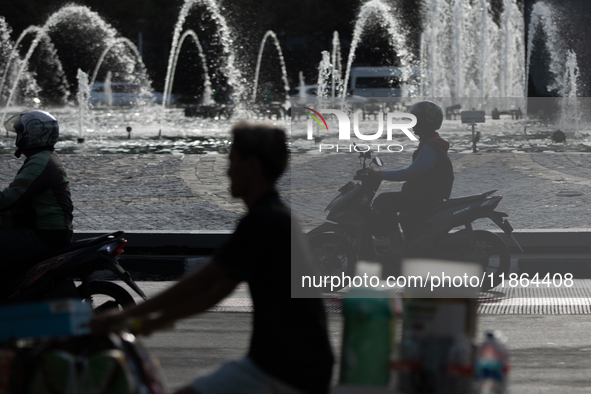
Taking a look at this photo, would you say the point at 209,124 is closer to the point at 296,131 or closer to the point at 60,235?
the point at 296,131

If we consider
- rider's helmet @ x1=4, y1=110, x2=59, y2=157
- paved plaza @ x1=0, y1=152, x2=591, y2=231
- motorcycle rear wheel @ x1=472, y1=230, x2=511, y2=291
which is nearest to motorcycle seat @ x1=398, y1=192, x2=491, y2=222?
motorcycle rear wheel @ x1=472, y1=230, x2=511, y2=291

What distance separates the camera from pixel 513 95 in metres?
27.0

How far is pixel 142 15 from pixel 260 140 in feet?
113

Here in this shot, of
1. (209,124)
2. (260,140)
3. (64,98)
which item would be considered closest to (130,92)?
(64,98)

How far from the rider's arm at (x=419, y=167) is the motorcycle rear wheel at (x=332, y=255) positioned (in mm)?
660

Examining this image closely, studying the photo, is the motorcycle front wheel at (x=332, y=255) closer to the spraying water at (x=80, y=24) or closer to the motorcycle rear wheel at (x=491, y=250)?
the motorcycle rear wheel at (x=491, y=250)

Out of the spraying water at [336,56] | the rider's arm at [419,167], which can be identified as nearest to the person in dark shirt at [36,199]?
the rider's arm at [419,167]

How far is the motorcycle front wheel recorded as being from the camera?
23.8 feet

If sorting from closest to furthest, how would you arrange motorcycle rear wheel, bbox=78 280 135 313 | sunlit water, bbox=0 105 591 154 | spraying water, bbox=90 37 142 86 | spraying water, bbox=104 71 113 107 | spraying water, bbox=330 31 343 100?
1. motorcycle rear wheel, bbox=78 280 135 313
2. sunlit water, bbox=0 105 591 154
3. spraying water, bbox=104 71 113 107
4. spraying water, bbox=90 37 142 86
5. spraying water, bbox=330 31 343 100

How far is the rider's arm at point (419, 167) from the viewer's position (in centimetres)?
702

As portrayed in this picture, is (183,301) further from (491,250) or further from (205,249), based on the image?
(205,249)

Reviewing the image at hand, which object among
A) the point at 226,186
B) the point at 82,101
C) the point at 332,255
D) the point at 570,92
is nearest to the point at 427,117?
the point at 332,255

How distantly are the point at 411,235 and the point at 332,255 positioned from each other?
2.14ft

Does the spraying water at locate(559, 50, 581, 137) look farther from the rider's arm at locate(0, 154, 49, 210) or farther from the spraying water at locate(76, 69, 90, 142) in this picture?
the rider's arm at locate(0, 154, 49, 210)
